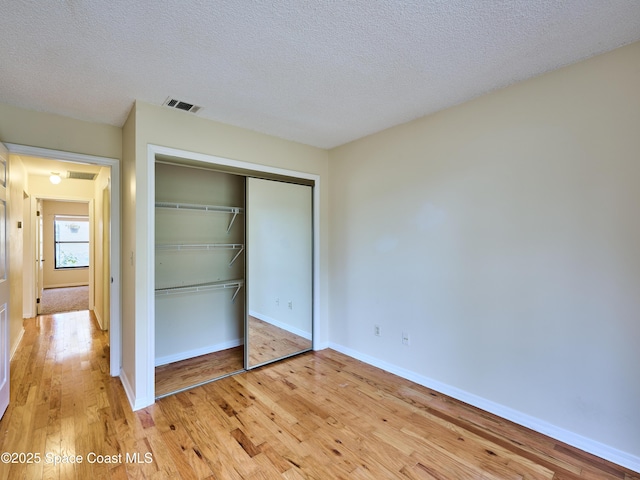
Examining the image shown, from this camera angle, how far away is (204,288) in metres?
3.47

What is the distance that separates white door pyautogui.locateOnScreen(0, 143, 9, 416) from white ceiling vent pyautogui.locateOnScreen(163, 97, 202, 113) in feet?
4.11

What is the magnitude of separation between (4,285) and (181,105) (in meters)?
2.06

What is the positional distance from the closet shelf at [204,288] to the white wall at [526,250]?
1.65 m

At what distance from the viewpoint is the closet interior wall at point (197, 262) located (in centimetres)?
326

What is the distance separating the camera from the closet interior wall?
3256 millimetres

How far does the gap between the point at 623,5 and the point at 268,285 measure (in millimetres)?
3281

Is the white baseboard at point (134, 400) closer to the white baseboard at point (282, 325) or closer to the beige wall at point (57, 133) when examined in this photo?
the white baseboard at point (282, 325)

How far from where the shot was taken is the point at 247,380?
2.95 meters

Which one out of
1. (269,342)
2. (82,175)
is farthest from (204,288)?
(82,175)

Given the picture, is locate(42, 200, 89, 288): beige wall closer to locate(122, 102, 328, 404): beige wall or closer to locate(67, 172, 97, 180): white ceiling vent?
locate(67, 172, 97, 180): white ceiling vent

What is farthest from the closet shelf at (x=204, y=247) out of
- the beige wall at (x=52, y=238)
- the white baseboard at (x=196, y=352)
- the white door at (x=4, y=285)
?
the beige wall at (x=52, y=238)

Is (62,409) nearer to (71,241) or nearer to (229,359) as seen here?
(229,359)

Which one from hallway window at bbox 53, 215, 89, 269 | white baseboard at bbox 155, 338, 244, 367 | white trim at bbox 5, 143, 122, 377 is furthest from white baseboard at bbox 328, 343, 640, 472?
hallway window at bbox 53, 215, 89, 269

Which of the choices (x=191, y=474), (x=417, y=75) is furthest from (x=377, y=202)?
(x=191, y=474)
